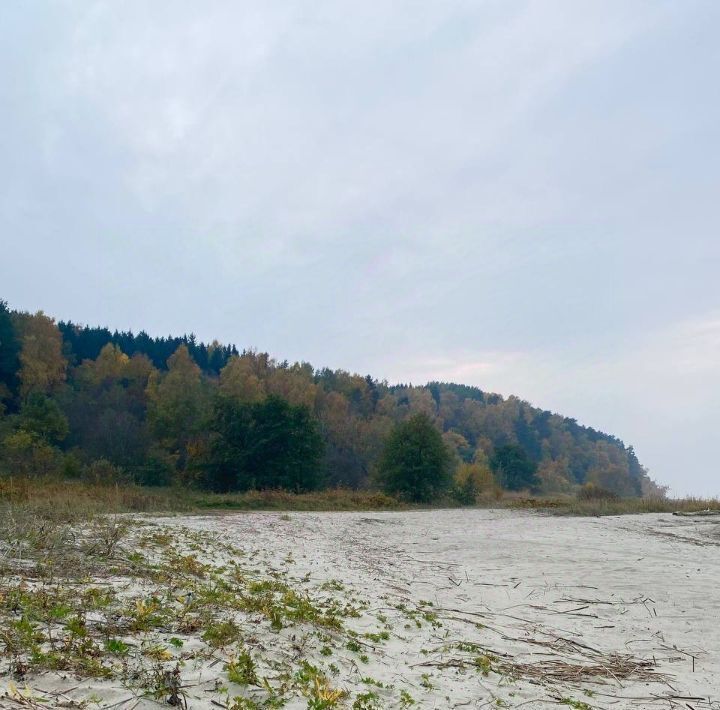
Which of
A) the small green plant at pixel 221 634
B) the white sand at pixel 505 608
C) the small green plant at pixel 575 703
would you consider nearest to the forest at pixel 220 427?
the white sand at pixel 505 608

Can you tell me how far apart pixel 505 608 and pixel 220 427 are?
37790 millimetres

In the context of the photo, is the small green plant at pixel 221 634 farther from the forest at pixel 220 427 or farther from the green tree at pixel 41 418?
the green tree at pixel 41 418

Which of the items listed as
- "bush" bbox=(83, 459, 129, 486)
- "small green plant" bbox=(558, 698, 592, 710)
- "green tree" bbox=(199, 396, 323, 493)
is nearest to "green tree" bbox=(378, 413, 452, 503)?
"green tree" bbox=(199, 396, 323, 493)

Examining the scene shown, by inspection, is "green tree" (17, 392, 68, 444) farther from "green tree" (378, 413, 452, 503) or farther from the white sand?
the white sand

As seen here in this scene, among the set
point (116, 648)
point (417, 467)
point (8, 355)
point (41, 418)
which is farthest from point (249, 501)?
point (8, 355)

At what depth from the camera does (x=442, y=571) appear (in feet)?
42.7

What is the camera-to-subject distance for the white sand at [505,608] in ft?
19.9

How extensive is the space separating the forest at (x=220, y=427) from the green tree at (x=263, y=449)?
85mm

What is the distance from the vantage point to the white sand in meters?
6.05

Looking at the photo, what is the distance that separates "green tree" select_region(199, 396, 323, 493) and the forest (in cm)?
9

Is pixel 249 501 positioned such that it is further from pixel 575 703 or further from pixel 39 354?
pixel 39 354

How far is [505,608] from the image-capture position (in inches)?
391

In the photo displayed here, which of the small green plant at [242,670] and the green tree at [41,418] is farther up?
the green tree at [41,418]

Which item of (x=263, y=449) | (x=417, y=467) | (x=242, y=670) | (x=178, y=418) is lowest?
(x=242, y=670)
